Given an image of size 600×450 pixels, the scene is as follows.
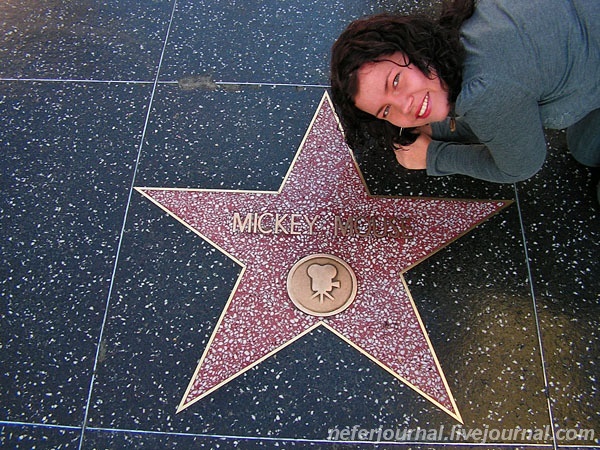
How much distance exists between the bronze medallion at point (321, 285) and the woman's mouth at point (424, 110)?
42 centimetres

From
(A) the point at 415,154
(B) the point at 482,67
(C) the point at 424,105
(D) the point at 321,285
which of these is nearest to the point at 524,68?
(B) the point at 482,67

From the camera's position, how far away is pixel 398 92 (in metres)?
0.87

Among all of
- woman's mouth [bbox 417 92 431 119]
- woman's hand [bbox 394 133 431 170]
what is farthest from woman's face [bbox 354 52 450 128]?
woman's hand [bbox 394 133 431 170]

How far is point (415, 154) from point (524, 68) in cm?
38

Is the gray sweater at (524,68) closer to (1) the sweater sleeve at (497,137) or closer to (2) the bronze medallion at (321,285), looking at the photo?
(1) the sweater sleeve at (497,137)

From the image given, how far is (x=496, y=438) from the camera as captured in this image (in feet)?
3.27

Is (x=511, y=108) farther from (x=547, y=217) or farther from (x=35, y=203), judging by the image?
(x=35, y=203)

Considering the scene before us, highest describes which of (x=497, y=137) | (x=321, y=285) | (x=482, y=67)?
(x=482, y=67)

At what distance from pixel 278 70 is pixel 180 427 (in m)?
1.05

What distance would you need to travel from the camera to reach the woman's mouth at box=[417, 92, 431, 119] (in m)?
0.90

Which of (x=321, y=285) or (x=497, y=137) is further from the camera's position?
(x=321, y=285)

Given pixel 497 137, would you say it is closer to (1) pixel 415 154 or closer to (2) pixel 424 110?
(2) pixel 424 110

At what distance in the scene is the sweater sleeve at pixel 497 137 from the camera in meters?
0.86

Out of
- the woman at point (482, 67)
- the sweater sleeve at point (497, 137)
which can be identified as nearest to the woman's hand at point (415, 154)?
the sweater sleeve at point (497, 137)
